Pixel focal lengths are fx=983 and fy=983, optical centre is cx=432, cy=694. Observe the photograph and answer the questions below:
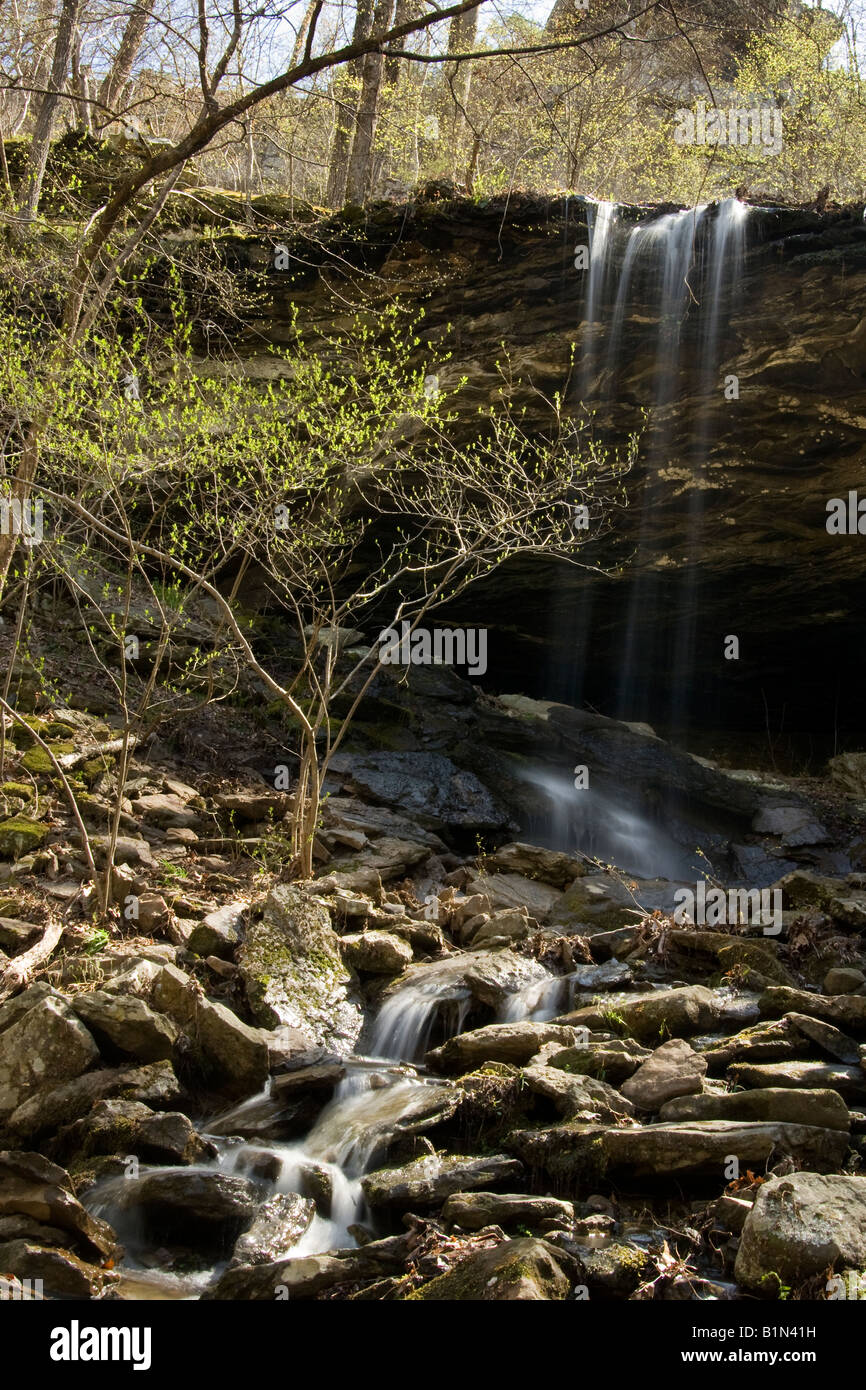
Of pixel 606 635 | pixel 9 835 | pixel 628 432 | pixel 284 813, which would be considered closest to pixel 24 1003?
pixel 9 835

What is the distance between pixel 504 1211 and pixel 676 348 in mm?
10960

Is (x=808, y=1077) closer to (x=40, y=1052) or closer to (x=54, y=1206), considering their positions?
(x=54, y=1206)

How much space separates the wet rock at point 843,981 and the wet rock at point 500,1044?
186 centimetres

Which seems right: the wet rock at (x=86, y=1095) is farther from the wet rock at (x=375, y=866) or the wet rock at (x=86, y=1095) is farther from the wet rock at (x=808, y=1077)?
the wet rock at (x=808, y=1077)

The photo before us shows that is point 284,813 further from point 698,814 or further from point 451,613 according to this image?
point 451,613

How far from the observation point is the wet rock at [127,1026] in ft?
18.7

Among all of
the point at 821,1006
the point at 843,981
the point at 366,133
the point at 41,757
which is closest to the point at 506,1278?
the point at 821,1006

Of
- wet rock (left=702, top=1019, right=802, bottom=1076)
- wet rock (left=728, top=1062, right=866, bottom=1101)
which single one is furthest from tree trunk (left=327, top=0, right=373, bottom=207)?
wet rock (left=728, top=1062, right=866, bottom=1101)

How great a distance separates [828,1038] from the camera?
5582 millimetres

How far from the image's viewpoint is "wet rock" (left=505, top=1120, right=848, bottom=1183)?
174 inches

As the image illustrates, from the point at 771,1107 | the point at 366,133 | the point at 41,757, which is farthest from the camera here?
the point at 366,133

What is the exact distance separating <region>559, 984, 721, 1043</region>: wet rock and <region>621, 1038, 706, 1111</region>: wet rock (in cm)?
51

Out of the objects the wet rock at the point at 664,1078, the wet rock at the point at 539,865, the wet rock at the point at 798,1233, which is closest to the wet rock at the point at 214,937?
the wet rock at the point at 664,1078
